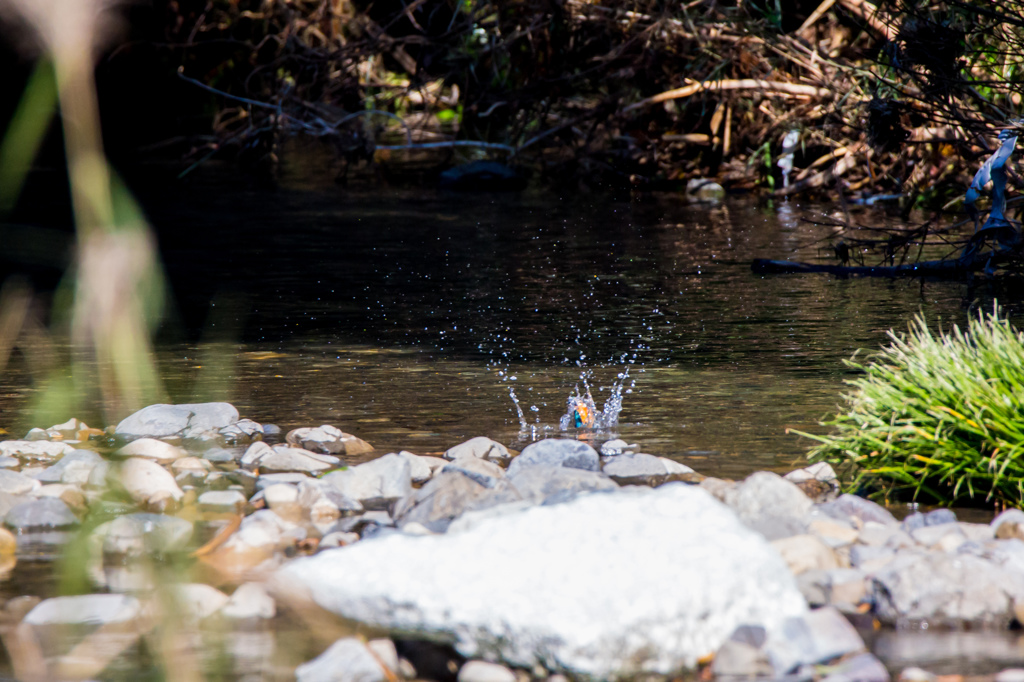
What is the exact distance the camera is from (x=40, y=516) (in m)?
4.23

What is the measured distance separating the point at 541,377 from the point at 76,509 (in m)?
2.69

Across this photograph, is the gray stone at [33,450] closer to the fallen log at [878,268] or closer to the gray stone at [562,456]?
the gray stone at [562,456]

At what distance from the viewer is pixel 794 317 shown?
787 cm

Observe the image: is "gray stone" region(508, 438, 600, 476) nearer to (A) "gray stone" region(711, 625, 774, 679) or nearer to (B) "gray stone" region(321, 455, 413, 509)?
(B) "gray stone" region(321, 455, 413, 509)

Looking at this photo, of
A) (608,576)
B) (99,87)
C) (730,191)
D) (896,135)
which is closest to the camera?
(608,576)

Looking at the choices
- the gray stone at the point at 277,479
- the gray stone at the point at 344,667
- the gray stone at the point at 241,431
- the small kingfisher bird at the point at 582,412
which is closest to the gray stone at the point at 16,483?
the gray stone at the point at 277,479

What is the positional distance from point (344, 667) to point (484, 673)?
36 centimetres

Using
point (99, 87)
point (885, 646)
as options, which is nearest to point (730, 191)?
point (885, 646)

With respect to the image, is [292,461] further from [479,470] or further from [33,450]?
[33,450]

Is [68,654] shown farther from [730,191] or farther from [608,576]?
[730,191]

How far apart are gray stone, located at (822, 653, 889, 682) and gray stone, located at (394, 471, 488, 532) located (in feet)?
4.94

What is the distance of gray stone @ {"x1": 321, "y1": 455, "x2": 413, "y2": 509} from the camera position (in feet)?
14.7

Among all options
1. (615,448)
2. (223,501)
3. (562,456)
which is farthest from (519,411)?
(223,501)

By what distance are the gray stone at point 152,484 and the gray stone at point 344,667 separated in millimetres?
1640
